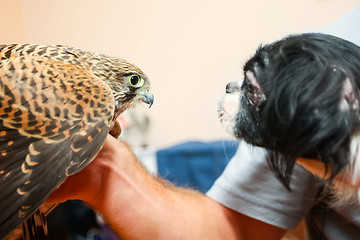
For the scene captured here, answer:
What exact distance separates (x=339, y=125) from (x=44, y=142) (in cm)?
58

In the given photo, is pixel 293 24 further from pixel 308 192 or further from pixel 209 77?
pixel 308 192

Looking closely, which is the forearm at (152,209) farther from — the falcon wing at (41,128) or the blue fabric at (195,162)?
the blue fabric at (195,162)

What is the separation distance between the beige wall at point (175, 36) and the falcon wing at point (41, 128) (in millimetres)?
1019

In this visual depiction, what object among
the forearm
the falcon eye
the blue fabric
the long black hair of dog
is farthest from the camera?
the blue fabric

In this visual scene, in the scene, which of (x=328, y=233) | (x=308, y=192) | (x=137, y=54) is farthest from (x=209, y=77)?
(x=328, y=233)

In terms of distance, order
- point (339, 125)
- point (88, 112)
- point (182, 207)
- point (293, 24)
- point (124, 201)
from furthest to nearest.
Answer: point (293, 24) → point (182, 207) → point (124, 201) → point (88, 112) → point (339, 125)

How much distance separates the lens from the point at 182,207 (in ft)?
3.70

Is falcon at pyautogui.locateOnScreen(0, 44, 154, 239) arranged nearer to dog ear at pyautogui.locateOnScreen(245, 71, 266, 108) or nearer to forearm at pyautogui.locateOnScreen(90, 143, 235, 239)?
forearm at pyautogui.locateOnScreen(90, 143, 235, 239)

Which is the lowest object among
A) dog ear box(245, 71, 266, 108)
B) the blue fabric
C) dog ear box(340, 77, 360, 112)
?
the blue fabric

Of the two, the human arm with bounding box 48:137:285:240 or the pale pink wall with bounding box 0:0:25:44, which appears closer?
the human arm with bounding box 48:137:285:240

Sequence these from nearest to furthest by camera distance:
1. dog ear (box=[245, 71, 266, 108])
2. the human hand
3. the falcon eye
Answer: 1. dog ear (box=[245, 71, 266, 108])
2. the human hand
3. the falcon eye

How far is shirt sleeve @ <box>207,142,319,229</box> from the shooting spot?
1153mm

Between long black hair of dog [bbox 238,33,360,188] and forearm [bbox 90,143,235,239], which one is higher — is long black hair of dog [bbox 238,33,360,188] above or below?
above

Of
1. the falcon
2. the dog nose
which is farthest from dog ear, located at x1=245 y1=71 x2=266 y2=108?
the falcon
